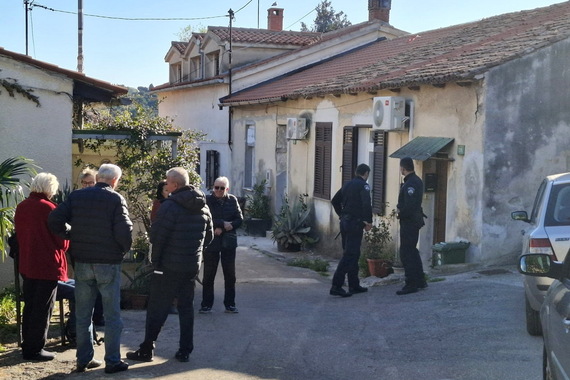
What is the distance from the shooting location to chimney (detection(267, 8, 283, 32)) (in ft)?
106

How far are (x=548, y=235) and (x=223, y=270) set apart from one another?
13.1ft

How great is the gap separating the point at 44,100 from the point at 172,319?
3674 mm

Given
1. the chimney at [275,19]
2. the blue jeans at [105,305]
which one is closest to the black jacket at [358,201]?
the blue jeans at [105,305]

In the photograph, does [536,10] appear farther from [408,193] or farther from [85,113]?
[85,113]

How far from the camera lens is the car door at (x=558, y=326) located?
13.7ft

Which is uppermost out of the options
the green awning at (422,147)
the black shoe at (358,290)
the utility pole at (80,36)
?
the utility pole at (80,36)

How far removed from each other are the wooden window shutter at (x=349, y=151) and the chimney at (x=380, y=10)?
9.53m

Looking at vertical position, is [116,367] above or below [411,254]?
below

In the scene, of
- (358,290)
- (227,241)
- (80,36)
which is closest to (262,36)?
(80,36)

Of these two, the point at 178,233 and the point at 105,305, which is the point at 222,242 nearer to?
the point at 178,233

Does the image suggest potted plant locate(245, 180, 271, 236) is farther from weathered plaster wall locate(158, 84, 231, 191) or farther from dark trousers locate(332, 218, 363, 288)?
dark trousers locate(332, 218, 363, 288)

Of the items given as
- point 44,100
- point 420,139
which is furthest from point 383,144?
point 44,100

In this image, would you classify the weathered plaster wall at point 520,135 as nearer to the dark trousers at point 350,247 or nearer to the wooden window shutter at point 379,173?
the dark trousers at point 350,247

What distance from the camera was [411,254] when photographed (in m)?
11.0
